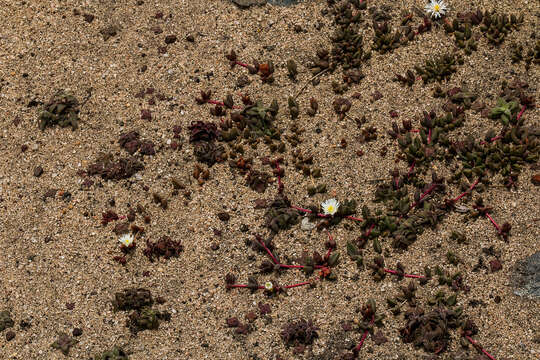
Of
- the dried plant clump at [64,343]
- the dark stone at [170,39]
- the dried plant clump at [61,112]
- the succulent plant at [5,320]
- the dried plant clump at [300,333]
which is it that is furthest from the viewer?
the dark stone at [170,39]

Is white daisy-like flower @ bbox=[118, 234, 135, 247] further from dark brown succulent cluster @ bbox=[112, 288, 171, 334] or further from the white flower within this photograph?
the white flower

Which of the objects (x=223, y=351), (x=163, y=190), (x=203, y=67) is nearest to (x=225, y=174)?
(x=163, y=190)

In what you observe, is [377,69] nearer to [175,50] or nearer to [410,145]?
[410,145]

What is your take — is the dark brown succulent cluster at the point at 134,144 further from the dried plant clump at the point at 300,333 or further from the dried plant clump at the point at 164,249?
the dried plant clump at the point at 300,333

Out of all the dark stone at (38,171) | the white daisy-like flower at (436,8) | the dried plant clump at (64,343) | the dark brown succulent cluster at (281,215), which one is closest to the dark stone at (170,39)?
the dark stone at (38,171)

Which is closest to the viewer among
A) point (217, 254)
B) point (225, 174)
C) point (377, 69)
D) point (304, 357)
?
point (304, 357)

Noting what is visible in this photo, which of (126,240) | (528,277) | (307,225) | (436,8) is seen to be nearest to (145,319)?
(126,240)

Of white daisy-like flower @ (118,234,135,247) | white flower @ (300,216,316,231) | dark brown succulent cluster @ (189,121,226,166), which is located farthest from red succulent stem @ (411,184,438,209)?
white daisy-like flower @ (118,234,135,247)

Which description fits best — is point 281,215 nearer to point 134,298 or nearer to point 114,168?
point 134,298
